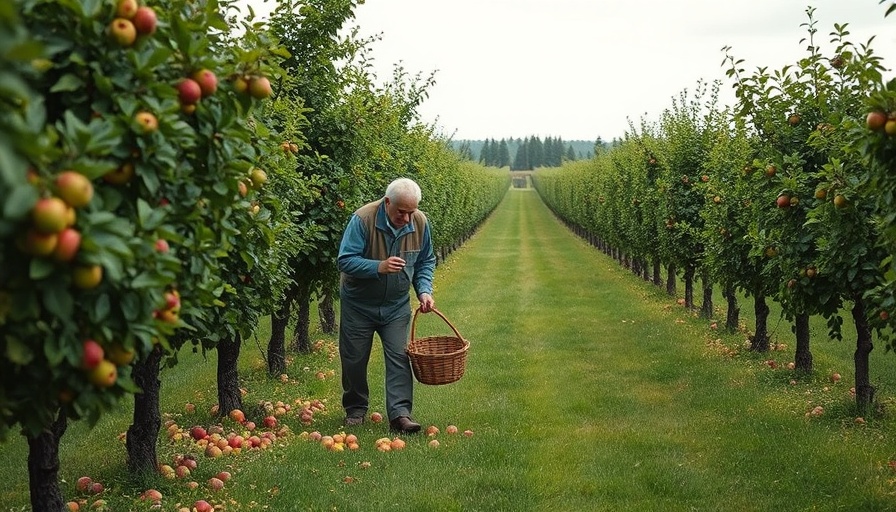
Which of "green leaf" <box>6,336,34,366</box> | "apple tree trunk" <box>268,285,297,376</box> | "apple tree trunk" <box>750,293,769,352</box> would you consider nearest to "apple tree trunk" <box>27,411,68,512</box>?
"green leaf" <box>6,336,34,366</box>

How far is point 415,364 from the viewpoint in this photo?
7117mm

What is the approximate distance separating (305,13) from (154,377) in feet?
15.8

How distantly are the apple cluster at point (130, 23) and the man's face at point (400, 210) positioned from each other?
154 inches

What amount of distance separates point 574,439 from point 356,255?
97.7 inches

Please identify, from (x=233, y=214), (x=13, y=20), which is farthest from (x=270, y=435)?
(x=13, y=20)

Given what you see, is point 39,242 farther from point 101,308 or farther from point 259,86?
point 259,86

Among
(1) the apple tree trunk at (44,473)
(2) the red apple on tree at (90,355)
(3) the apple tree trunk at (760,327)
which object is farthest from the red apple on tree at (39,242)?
(3) the apple tree trunk at (760,327)

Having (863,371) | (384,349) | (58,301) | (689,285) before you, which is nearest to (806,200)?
(863,371)

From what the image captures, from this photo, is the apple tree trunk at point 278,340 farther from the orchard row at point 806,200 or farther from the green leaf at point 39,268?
the green leaf at point 39,268

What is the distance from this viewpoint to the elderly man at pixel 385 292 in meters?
7.23

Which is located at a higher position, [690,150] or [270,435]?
[690,150]

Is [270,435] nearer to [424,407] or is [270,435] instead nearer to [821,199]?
[424,407]

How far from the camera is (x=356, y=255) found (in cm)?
721

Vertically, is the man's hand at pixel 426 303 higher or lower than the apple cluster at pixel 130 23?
lower
